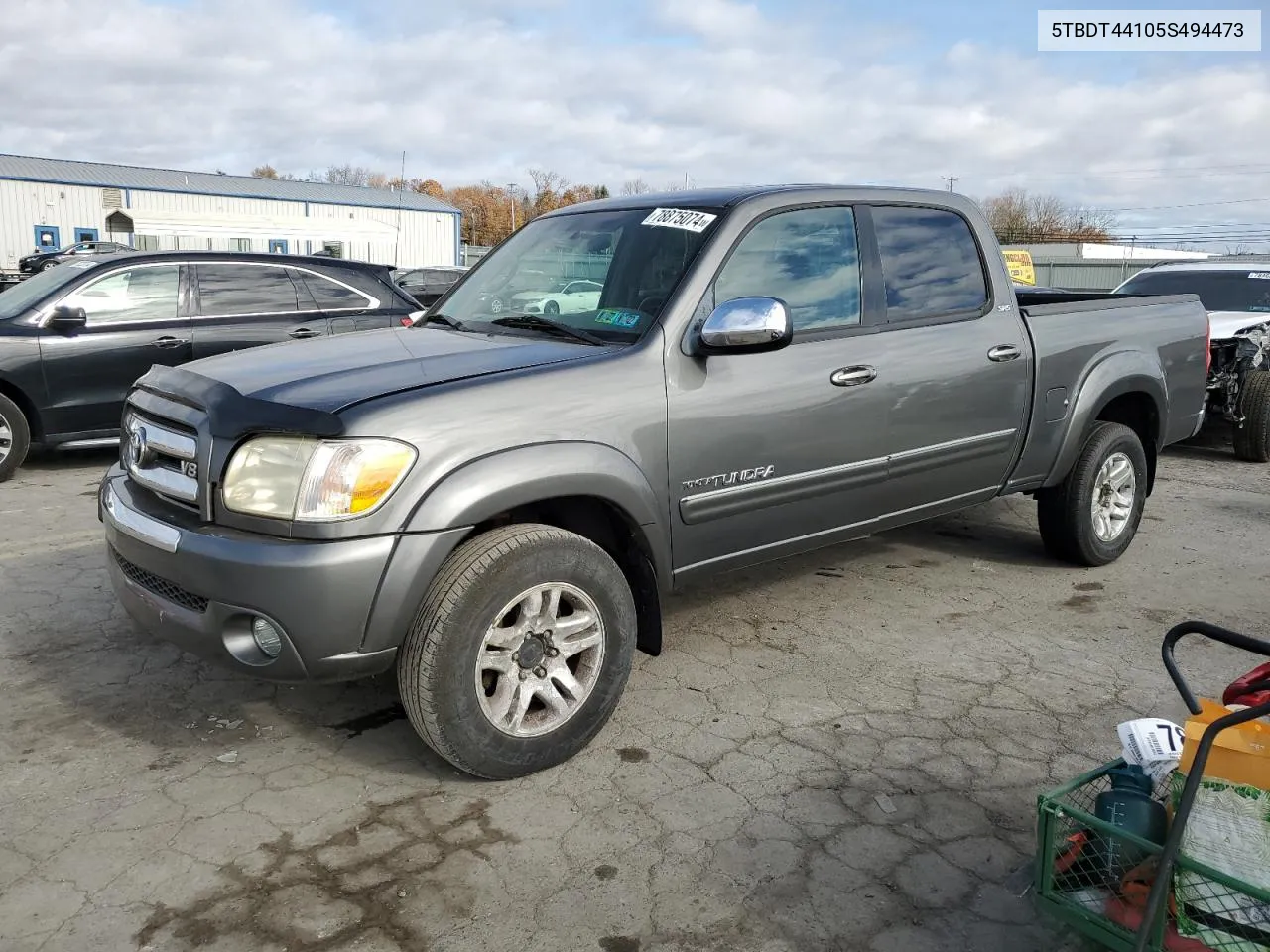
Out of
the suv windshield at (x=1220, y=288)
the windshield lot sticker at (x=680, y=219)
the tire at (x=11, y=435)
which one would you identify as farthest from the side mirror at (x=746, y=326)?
the suv windshield at (x=1220, y=288)

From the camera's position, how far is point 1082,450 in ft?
16.5

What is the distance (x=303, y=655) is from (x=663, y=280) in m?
1.78

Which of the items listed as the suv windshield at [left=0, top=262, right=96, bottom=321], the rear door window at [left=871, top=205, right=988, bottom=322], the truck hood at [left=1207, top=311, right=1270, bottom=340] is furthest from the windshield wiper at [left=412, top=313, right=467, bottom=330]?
the truck hood at [left=1207, top=311, right=1270, bottom=340]

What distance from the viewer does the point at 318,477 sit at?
2746 mm

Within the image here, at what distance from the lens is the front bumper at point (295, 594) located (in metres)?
2.71

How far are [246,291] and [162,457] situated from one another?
5.29 metres

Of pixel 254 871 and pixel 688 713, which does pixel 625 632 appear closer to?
pixel 688 713

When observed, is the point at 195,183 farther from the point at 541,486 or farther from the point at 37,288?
the point at 541,486

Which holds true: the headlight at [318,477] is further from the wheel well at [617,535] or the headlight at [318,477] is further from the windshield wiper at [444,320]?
the windshield wiper at [444,320]

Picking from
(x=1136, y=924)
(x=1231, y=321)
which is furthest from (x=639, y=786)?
(x=1231, y=321)

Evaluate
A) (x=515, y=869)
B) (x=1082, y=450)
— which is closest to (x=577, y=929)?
→ (x=515, y=869)

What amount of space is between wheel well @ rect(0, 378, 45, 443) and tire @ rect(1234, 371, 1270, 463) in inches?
370

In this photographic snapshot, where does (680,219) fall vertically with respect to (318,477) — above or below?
above

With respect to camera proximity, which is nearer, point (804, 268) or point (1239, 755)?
point (1239, 755)
